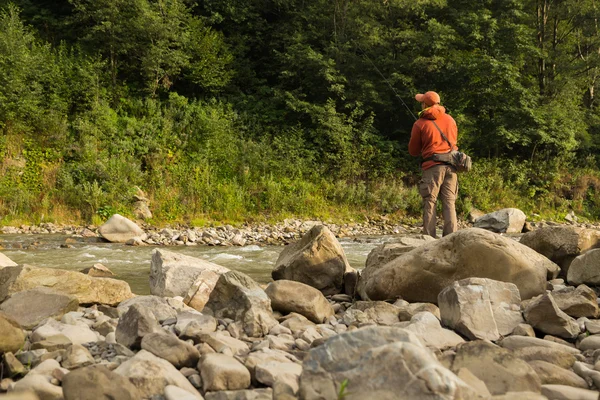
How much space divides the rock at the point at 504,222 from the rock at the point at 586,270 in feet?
36.4

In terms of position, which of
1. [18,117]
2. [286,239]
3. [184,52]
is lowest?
[286,239]

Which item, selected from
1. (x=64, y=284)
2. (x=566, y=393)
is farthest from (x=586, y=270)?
(x=64, y=284)

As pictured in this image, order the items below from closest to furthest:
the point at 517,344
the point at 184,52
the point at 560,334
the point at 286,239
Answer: the point at 517,344, the point at 560,334, the point at 286,239, the point at 184,52

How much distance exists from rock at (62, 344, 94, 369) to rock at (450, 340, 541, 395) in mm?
2074

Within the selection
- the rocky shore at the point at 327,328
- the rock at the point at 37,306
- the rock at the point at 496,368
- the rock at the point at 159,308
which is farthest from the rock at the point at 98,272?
the rock at the point at 496,368

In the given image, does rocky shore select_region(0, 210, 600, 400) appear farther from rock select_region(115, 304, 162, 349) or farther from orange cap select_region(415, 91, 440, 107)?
orange cap select_region(415, 91, 440, 107)

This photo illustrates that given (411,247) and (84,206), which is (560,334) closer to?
(411,247)

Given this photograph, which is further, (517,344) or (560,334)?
(560,334)

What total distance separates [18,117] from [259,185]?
8045 millimetres

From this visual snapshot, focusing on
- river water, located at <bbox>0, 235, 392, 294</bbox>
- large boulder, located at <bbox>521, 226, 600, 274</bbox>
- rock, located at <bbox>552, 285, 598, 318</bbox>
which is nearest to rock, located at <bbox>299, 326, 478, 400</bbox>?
rock, located at <bbox>552, 285, 598, 318</bbox>

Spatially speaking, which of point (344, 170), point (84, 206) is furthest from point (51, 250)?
point (344, 170)

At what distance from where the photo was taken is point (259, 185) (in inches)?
693

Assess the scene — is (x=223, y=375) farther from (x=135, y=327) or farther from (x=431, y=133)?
(x=431, y=133)

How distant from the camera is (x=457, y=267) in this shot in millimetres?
4680
